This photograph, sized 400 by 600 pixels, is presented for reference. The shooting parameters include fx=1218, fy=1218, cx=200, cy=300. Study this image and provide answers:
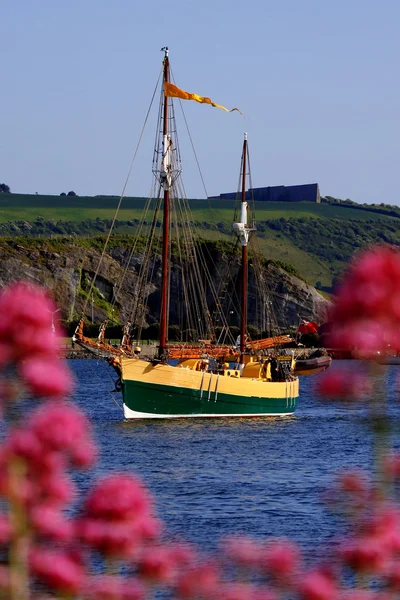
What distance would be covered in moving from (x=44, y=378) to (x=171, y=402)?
42.2 meters

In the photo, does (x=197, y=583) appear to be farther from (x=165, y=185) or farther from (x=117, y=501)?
(x=165, y=185)

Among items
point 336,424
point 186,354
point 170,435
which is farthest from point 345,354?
point 336,424

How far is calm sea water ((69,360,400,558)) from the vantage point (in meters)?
→ 24.0

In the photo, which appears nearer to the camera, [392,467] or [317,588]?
[317,588]

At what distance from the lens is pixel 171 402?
153 feet

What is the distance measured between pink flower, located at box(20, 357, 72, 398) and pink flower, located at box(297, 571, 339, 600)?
129cm

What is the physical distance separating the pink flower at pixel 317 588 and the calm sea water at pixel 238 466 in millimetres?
9148

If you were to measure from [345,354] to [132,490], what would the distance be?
1.12 metres

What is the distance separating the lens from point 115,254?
596 ft

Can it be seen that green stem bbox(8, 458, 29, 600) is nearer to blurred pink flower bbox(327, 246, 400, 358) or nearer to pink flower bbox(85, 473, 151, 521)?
pink flower bbox(85, 473, 151, 521)

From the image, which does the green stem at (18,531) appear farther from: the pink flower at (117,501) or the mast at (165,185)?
the mast at (165,185)

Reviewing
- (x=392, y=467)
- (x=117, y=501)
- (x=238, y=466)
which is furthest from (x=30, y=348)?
(x=238, y=466)

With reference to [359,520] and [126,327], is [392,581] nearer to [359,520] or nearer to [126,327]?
[359,520]

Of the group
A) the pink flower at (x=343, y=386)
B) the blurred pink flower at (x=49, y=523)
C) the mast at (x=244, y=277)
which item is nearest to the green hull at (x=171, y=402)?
the mast at (x=244, y=277)
